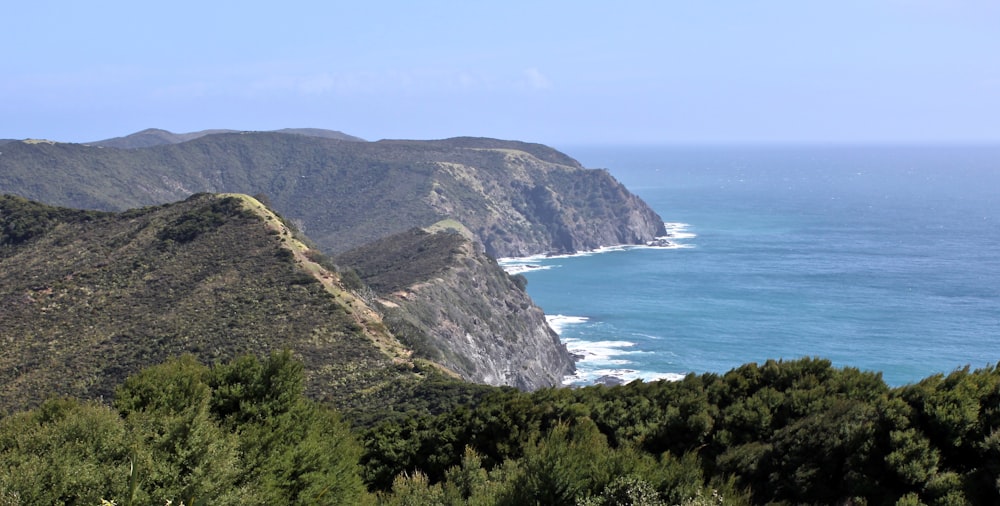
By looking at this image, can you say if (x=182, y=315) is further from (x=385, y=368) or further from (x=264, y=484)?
(x=264, y=484)

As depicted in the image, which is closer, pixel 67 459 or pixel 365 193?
pixel 67 459

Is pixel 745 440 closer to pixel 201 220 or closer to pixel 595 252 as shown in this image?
pixel 201 220

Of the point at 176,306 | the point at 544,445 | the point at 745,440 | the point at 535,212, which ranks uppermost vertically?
the point at 535,212

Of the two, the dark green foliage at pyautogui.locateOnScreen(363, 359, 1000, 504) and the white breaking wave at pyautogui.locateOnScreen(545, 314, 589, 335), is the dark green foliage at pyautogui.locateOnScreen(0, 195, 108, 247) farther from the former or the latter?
the white breaking wave at pyautogui.locateOnScreen(545, 314, 589, 335)

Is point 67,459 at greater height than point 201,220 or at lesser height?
lesser

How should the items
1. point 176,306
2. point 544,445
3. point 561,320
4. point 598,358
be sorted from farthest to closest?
point 561,320
point 598,358
point 176,306
point 544,445

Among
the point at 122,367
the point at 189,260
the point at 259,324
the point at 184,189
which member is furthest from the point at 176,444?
the point at 184,189

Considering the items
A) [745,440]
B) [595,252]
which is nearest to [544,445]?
[745,440]

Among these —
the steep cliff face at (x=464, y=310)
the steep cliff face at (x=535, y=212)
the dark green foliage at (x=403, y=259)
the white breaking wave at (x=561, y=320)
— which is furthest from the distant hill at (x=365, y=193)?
the white breaking wave at (x=561, y=320)
